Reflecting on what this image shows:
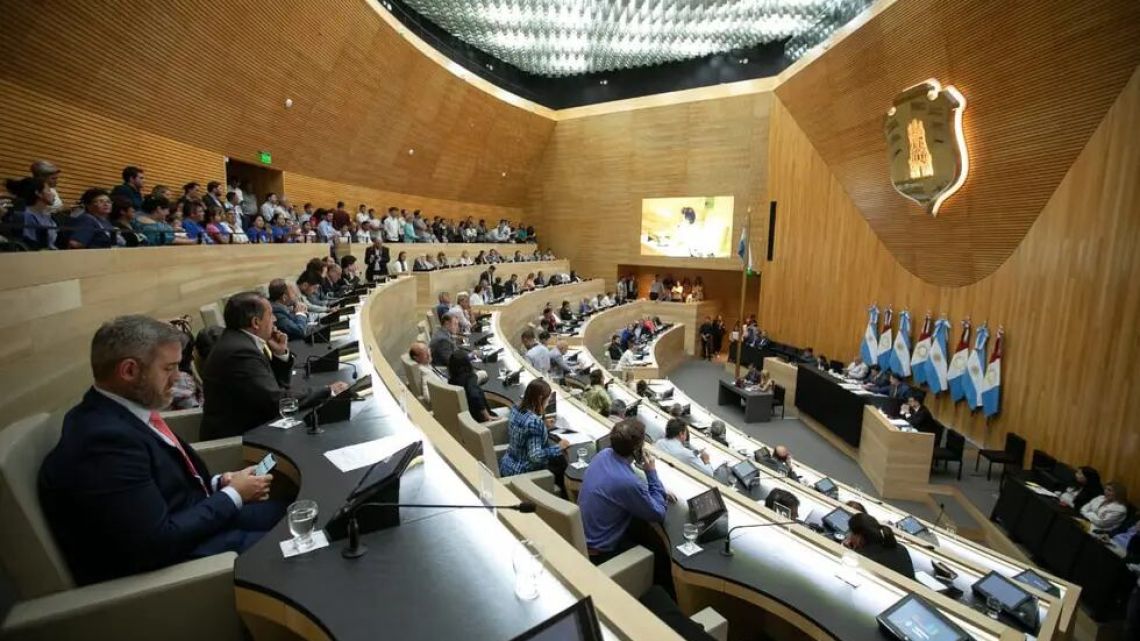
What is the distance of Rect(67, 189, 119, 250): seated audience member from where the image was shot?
3.79 m

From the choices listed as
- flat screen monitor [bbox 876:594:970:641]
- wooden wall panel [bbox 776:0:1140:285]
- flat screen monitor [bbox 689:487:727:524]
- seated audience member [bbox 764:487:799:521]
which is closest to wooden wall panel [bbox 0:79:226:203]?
flat screen monitor [bbox 689:487:727:524]

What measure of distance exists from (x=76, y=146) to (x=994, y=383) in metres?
13.1

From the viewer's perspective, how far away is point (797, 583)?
2.40 m

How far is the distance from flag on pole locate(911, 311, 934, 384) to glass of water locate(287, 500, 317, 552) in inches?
424

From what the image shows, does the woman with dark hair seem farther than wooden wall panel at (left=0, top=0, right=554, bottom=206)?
No

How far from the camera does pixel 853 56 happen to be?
9695 mm

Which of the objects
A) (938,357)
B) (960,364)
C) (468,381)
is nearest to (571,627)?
(468,381)

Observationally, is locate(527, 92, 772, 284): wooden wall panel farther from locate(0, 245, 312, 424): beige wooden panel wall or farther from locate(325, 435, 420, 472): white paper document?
locate(325, 435, 420, 472): white paper document

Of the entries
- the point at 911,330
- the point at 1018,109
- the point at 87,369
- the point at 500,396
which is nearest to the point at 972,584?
the point at 500,396

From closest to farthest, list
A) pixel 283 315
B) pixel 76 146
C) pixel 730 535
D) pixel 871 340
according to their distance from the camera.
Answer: pixel 730 535 → pixel 283 315 → pixel 76 146 → pixel 871 340

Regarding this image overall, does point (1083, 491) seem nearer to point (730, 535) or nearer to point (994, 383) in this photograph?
point (994, 383)

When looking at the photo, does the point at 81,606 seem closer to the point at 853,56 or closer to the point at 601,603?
the point at 601,603

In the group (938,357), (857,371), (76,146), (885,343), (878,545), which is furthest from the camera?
(885,343)

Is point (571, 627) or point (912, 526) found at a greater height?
point (571, 627)
